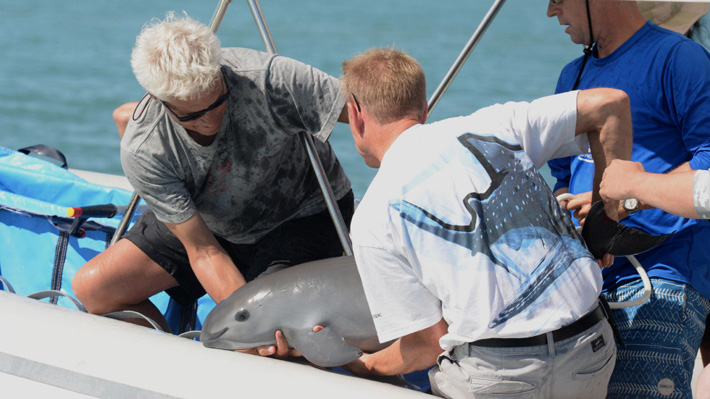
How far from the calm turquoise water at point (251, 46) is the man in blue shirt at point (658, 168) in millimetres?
6755

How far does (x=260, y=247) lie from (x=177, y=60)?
66cm

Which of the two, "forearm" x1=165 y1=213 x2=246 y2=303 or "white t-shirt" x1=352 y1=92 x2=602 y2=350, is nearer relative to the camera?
"white t-shirt" x1=352 y1=92 x2=602 y2=350

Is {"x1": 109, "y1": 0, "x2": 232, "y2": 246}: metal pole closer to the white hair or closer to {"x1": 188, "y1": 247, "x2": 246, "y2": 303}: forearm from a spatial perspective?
the white hair

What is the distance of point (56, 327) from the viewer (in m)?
1.81

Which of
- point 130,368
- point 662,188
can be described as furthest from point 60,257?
point 662,188

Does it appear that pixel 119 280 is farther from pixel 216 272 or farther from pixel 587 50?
pixel 587 50

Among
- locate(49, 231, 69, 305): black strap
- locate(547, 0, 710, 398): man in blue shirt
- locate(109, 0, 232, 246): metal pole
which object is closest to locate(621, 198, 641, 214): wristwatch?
locate(547, 0, 710, 398): man in blue shirt

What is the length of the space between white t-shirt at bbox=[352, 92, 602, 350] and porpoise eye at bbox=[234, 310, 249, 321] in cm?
42

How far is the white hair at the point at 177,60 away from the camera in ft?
6.20

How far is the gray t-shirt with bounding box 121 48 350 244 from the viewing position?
6.84 ft

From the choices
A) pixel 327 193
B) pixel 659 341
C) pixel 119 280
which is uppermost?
pixel 327 193

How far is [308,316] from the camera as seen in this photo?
1.72 meters

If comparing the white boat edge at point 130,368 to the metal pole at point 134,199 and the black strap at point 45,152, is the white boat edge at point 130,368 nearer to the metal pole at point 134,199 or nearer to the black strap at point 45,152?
the metal pole at point 134,199

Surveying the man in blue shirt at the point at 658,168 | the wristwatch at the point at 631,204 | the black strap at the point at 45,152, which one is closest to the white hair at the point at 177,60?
the man in blue shirt at the point at 658,168
